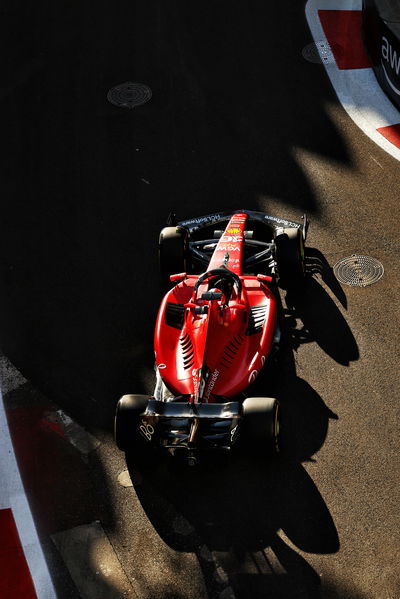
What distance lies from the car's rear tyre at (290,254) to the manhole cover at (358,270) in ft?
2.68

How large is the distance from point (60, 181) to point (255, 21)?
641cm

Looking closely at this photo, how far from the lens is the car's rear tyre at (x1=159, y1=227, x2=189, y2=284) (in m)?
12.3

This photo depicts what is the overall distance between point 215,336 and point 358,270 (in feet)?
10.4

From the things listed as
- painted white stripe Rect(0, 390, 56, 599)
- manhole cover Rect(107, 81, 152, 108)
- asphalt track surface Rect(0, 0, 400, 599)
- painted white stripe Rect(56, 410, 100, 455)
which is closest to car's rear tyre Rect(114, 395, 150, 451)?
asphalt track surface Rect(0, 0, 400, 599)

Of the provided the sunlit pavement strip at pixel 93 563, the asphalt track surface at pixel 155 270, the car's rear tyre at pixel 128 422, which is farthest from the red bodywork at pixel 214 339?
the sunlit pavement strip at pixel 93 563

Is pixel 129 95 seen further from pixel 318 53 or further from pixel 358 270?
pixel 358 270

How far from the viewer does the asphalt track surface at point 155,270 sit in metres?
9.35

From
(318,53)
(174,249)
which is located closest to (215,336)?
(174,249)

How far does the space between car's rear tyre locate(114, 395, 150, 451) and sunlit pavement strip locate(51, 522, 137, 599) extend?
986mm

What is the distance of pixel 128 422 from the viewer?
9.86m

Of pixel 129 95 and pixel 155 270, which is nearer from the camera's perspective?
pixel 155 270

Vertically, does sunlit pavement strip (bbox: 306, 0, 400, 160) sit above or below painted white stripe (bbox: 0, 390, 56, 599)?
above

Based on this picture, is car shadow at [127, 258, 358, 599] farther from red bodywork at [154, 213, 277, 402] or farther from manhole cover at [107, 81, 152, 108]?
manhole cover at [107, 81, 152, 108]

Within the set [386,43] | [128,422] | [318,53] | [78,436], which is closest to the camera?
[128,422]
